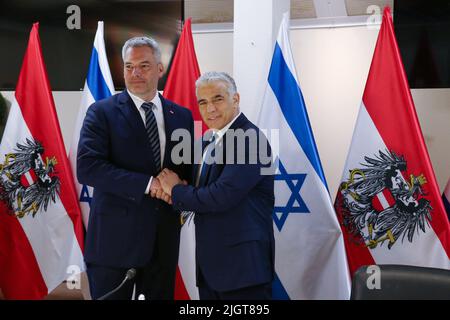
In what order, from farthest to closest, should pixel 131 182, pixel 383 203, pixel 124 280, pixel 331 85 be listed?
1. pixel 331 85
2. pixel 383 203
3. pixel 131 182
4. pixel 124 280

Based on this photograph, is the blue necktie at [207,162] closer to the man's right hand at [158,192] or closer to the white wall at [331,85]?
the man's right hand at [158,192]

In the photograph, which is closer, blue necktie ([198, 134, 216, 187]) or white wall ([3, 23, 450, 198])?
blue necktie ([198, 134, 216, 187])

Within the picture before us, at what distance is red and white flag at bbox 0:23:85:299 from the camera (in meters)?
2.97

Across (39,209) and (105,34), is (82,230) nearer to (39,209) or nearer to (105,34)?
(39,209)

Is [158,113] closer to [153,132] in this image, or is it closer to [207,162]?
[153,132]

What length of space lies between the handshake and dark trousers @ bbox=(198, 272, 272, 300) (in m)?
0.33

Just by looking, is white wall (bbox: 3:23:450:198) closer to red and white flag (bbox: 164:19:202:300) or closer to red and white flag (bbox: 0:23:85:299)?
red and white flag (bbox: 0:23:85:299)

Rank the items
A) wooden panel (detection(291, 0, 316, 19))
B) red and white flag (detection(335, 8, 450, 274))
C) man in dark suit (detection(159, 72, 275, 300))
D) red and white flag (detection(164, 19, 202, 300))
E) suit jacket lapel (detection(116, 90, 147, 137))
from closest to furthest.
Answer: man in dark suit (detection(159, 72, 275, 300)) < suit jacket lapel (detection(116, 90, 147, 137)) < red and white flag (detection(335, 8, 450, 274)) < red and white flag (detection(164, 19, 202, 300)) < wooden panel (detection(291, 0, 316, 19))

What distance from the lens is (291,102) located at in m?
2.70

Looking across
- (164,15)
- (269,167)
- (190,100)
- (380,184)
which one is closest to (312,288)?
(380,184)

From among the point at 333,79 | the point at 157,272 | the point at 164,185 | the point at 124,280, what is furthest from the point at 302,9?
the point at 124,280

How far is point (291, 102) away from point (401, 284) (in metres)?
1.44

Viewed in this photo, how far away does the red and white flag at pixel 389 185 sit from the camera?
2568 millimetres

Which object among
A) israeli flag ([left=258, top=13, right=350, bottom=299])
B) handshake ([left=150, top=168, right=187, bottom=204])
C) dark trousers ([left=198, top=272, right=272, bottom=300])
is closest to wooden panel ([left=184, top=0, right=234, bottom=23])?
israeli flag ([left=258, top=13, right=350, bottom=299])
